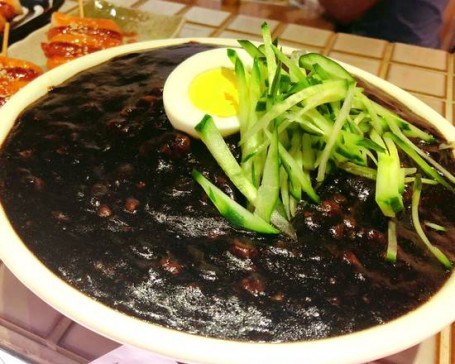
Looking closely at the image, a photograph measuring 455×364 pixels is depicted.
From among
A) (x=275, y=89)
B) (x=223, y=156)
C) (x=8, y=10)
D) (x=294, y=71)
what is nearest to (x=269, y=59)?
(x=294, y=71)

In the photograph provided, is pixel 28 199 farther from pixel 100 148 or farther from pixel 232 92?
pixel 232 92

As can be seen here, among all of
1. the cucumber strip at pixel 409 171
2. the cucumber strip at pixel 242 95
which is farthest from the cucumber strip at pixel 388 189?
the cucumber strip at pixel 242 95

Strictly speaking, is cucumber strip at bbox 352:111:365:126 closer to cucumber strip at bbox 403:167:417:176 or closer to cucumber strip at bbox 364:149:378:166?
cucumber strip at bbox 364:149:378:166

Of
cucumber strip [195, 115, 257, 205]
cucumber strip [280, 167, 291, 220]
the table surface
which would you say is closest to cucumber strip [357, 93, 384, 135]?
cucumber strip [280, 167, 291, 220]

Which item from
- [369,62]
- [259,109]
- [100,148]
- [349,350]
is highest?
[259,109]

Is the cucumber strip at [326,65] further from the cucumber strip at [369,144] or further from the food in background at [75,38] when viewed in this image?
the food in background at [75,38]

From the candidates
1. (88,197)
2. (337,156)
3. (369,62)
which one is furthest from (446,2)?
(88,197)
